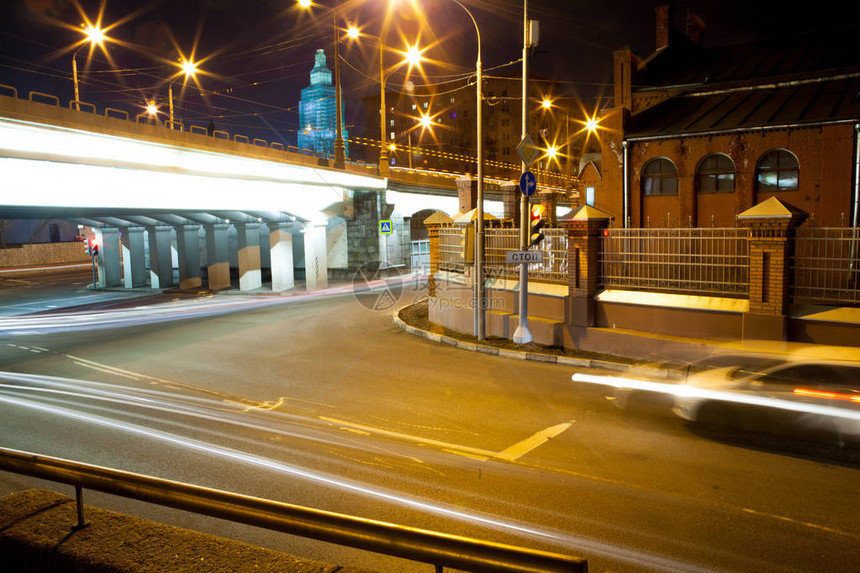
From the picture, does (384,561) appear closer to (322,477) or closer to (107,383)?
(322,477)

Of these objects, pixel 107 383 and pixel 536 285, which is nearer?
pixel 107 383

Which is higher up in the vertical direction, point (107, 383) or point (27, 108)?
point (27, 108)

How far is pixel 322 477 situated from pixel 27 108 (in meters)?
16.7

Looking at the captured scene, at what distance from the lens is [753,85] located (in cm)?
2488

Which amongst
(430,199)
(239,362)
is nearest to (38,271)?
(430,199)

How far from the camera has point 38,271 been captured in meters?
50.0

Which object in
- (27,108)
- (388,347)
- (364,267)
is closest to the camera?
(388,347)

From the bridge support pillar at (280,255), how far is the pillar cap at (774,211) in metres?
26.2

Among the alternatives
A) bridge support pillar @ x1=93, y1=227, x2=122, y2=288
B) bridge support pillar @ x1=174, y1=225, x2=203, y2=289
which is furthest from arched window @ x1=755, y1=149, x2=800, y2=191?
bridge support pillar @ x1=93, y1=227, x2=122, y2=288

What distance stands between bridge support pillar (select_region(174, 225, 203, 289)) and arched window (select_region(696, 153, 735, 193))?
28.0 m

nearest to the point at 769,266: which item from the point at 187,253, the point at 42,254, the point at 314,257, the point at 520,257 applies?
the point at 520,257

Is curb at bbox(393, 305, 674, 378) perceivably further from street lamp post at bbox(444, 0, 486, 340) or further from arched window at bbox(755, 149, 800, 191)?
arched window at bbox(755, 149, 800, 191)

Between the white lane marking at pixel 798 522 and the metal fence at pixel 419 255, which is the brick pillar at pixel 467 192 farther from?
the white lane marking at pixel 798 522

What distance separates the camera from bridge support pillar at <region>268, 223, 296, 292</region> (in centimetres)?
3331
